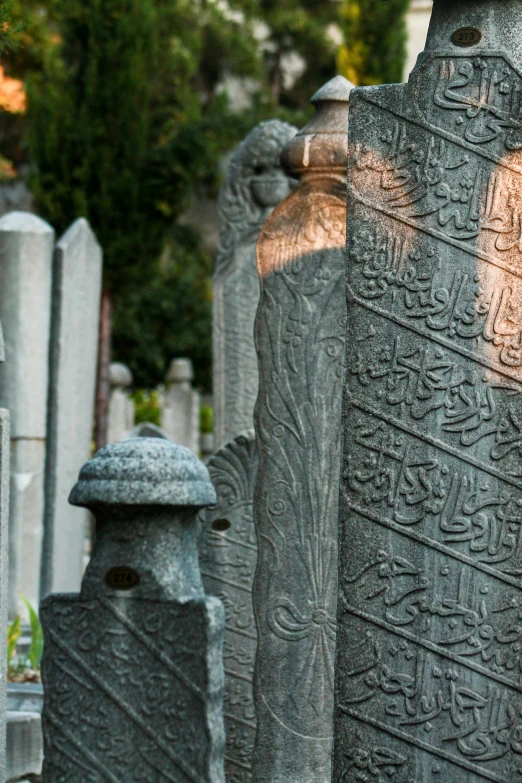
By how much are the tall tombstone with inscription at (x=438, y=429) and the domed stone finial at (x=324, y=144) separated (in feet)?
4.81

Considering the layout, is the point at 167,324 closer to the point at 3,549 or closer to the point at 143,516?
the point at 3,549

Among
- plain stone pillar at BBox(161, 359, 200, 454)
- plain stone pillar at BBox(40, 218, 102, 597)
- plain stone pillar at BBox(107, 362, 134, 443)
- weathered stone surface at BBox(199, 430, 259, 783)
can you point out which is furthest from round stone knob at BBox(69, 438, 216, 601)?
plain stone pillar at BBox(161, 359, 200, 454)

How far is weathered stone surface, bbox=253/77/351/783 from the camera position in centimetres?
523

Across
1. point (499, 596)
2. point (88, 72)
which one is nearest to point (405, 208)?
point (499, 596)

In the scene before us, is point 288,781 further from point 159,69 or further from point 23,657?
point 159,69

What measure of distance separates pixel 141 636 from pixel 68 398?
15.0 ft

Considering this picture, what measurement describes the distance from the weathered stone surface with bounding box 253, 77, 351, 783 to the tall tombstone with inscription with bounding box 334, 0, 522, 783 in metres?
1.38

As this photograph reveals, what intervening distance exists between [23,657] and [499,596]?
4.38m

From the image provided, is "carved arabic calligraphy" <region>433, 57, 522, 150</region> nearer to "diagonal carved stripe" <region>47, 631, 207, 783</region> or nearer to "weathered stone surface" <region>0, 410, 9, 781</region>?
"weathered stone surface" <region>0, 410, 9, 781</region>

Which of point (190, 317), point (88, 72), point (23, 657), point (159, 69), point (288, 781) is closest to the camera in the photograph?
point (288, 781)

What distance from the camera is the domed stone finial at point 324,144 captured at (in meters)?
5.38

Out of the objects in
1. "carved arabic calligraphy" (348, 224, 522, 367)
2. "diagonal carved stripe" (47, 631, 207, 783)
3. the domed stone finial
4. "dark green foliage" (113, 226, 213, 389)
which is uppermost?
the domed stone finial

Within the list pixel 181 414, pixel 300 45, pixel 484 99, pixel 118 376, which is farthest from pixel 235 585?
pixel 300 45

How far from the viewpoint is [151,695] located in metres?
3.82
